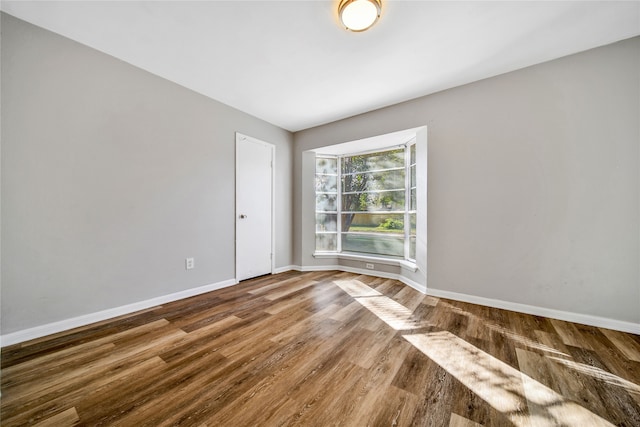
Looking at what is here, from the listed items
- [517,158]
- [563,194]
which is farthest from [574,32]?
[563,194]

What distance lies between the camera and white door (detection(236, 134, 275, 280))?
3.44 m

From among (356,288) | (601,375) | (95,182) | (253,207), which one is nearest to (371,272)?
(356,288)

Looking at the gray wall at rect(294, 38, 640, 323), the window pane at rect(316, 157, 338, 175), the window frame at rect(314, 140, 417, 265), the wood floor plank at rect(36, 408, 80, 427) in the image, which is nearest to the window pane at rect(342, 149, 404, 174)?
the window frame at rect(314, 140, 417, 265)

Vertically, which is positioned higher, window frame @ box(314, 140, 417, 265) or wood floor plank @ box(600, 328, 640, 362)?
window frame @ box(314, 140, 417, 265)

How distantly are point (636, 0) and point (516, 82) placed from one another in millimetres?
821

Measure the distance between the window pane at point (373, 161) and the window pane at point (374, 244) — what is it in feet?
3.90

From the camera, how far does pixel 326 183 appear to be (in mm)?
4395

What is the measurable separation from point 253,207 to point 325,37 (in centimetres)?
246

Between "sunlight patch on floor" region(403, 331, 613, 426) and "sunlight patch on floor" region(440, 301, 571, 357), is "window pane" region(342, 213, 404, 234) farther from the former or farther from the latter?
"sunlight patch on floor" region(403, 331, 613, 426)

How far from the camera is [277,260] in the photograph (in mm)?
4070

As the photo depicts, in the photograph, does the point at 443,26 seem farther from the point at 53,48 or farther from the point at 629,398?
the point at 53,48

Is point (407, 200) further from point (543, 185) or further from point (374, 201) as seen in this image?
point (543, 185)

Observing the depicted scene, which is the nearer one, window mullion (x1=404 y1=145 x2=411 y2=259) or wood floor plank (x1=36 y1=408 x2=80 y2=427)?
wood floor plank (x1=36 y1=408 x2=80 y2=427)

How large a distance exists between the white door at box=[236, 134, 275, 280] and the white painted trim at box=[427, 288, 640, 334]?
2.58 m
